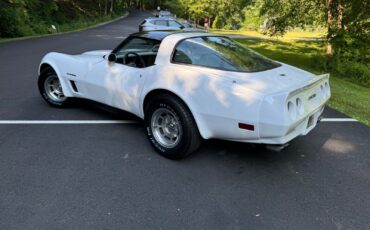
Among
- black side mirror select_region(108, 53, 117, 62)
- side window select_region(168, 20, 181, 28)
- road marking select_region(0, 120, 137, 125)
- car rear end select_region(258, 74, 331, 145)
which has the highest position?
side window select_region(168, 20, 181, 28)

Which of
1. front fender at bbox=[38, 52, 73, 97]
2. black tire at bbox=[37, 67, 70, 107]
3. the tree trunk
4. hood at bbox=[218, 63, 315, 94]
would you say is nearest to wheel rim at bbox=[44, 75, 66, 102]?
black tire at bbox=[37, 67, 70, 107]

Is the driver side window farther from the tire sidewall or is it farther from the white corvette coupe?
the tire sidewall

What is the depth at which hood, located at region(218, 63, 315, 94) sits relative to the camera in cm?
342

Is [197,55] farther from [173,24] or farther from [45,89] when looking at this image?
[173,24]

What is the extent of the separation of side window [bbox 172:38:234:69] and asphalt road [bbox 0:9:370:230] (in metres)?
1.13

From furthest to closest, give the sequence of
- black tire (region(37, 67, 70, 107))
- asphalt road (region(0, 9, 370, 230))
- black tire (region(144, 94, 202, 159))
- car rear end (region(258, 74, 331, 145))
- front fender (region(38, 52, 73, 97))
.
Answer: black tire (region(37, 67, 70, 107))
front fender (region(38, 52, 73, 97))
black tire (region(144, 94, 202, 159))
car rear end (region(258, 74, 331, 145))
asphalt road (region(0, 9, 370, 230))

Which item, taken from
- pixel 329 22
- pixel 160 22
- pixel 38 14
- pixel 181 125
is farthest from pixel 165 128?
pixel 38 14

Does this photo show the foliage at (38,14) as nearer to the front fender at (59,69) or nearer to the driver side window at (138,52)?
the front fender at (59,69)

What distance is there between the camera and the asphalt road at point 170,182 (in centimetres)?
289

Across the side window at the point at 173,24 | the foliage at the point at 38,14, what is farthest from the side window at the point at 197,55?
the foliage at the point at 38,14

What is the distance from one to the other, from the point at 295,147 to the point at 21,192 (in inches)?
132

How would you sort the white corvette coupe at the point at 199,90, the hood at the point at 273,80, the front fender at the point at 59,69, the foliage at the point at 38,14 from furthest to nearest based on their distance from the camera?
the foliage at the point at 38,14 → the front fender at the point at 59,69 → the hood at the point at 273,80 → the white corvette coupe at the point at 199,90

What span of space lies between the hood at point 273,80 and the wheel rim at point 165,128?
0.89 m

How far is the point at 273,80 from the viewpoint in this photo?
369 cm
